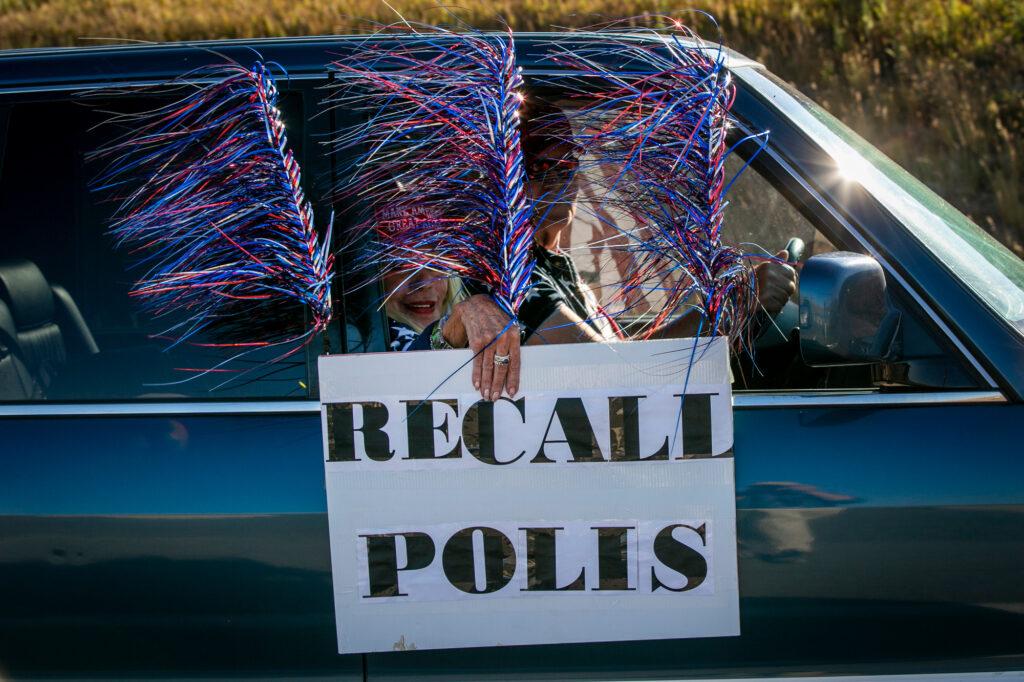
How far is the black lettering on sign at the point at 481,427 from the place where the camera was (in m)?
1.99

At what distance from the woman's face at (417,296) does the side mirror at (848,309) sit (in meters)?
0.75

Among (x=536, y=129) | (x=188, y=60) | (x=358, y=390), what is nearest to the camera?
(x=358, y=390)

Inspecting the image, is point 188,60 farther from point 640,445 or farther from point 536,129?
point 640,445

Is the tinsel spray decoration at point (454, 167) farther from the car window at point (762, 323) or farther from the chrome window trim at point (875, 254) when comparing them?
the chrome window trim at point (875, 254)

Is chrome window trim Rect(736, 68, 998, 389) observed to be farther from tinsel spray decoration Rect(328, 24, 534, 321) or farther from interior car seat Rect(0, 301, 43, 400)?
interior car seat Rect(0, 301, 43, 400)

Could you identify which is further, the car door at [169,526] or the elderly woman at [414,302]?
the elderly woman at [414,302]

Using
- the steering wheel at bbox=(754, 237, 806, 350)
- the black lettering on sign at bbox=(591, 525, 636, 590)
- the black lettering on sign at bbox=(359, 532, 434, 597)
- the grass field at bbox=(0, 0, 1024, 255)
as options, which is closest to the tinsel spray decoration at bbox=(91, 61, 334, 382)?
the black lettering on sign at bbox=(359, 532, 434, 597)

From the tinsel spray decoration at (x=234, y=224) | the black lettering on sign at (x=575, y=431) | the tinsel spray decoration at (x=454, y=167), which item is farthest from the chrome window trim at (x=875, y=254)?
the tinsel spray decoration at (x=234, y=224)

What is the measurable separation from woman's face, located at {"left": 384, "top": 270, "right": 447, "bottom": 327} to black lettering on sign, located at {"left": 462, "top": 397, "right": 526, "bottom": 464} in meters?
0.31

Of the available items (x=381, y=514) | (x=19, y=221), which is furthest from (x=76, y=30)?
(x=381, y=514)

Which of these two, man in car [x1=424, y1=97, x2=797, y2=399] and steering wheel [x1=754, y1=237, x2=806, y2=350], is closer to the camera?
man in car [x1=424, y1=97, x2=797, y2=399]

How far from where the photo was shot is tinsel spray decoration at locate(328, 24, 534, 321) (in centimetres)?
197

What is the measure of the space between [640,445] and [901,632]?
0.65 meters

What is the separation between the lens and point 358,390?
199 centimetres
